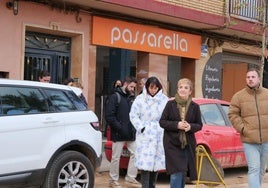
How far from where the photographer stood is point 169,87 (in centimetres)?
1631

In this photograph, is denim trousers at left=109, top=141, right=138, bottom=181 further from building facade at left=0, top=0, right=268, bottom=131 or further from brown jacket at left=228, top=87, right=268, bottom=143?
building facade at left=0, top=0, right=268, bottom=131

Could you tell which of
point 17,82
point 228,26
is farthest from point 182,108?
point 228,26

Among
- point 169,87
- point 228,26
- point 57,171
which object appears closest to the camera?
point 57,171

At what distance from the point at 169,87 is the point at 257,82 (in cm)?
964

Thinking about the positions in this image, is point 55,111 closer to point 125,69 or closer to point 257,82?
point 257,82

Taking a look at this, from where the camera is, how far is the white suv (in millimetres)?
6180

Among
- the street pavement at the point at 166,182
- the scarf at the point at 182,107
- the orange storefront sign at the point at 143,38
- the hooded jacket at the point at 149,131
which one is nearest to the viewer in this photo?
the scarf at the point at 182,107

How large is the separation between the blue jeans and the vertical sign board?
924 cm

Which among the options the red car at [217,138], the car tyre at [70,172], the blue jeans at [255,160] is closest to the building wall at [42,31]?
the red car at [217,138]

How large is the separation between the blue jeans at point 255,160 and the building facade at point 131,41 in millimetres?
5771

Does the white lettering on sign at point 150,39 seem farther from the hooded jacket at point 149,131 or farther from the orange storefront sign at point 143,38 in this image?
the hooded jacket at point 149,131

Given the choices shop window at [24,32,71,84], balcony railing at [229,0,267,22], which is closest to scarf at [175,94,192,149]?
shop window at [24,32,71,84]

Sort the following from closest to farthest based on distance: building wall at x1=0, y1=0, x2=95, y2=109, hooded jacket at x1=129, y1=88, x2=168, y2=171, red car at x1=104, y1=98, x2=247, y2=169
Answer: hooded jacket at x1=129, y1=88, x2=168, y2=171 < red car at x1=104, y1=98, x2=247, y2=169 < building wall at x1=0, y1=0, x2=95, y2=109

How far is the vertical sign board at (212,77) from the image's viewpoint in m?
16.0
